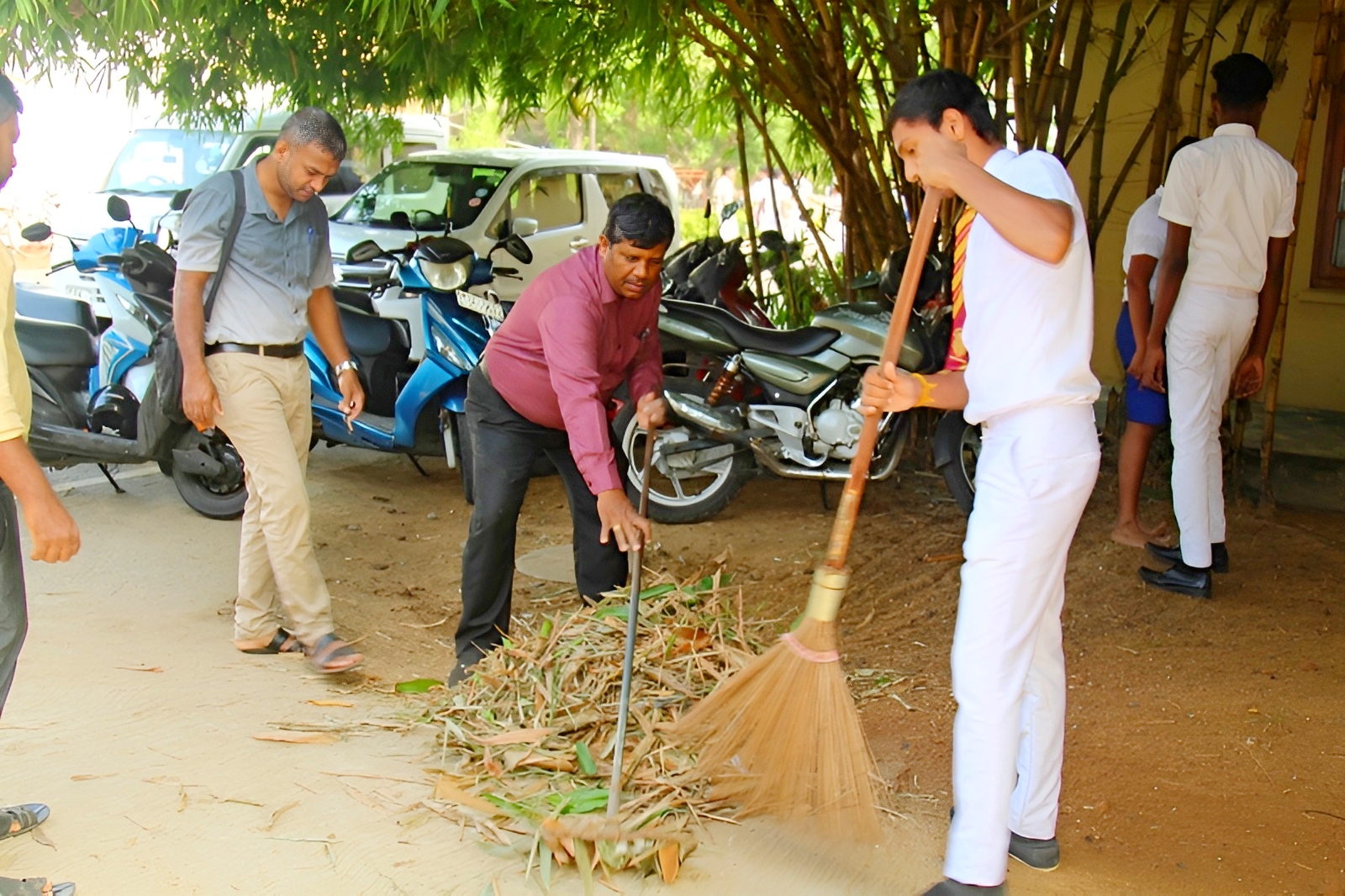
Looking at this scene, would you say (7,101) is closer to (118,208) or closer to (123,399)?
(118,208)

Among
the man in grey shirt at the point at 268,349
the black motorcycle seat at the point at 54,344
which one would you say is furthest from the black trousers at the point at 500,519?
the black motorcycle seat at the point at 54,344

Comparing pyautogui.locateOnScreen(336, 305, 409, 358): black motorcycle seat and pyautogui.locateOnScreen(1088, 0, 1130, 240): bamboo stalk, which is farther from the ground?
pyautogui.locateOnScreen(1088, 0, 1130, 240): bamboo stalk

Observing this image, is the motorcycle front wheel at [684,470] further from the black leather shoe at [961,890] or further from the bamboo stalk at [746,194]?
the black leather shoe at [961,890]

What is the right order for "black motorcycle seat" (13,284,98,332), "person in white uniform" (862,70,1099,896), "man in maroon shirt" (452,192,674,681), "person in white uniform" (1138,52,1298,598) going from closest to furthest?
"person in white uniform" (862,70,1099,896)
"man in maroon shirt" (452,192,674,681)
"person in white uniform" (1138,52,1298,598)
"black motorcycle seat" (13,284,98,332)

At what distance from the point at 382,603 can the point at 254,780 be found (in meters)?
1.99

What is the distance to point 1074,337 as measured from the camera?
8.71 ft

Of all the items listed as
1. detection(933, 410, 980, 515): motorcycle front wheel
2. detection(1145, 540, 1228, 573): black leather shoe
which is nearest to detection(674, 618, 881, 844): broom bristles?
detection(1145, 540, 1228, 573): black leather shoe

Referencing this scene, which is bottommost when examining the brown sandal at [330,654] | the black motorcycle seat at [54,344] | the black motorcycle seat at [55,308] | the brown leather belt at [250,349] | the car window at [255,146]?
the brown sandal at [330,654]

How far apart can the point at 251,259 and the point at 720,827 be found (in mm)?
2525

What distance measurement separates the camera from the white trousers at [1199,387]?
4805 mm

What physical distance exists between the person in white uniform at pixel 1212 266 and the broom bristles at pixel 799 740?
2482 millimetres

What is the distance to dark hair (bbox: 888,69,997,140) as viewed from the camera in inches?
105

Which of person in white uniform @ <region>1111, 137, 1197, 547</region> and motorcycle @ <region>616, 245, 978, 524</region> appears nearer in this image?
person in white uniform @ <region>1111, 137, 1197, 547</region>

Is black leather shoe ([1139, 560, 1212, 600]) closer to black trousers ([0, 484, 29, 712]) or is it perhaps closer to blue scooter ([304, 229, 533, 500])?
blue scooter ([304, 229, 533, 500])
